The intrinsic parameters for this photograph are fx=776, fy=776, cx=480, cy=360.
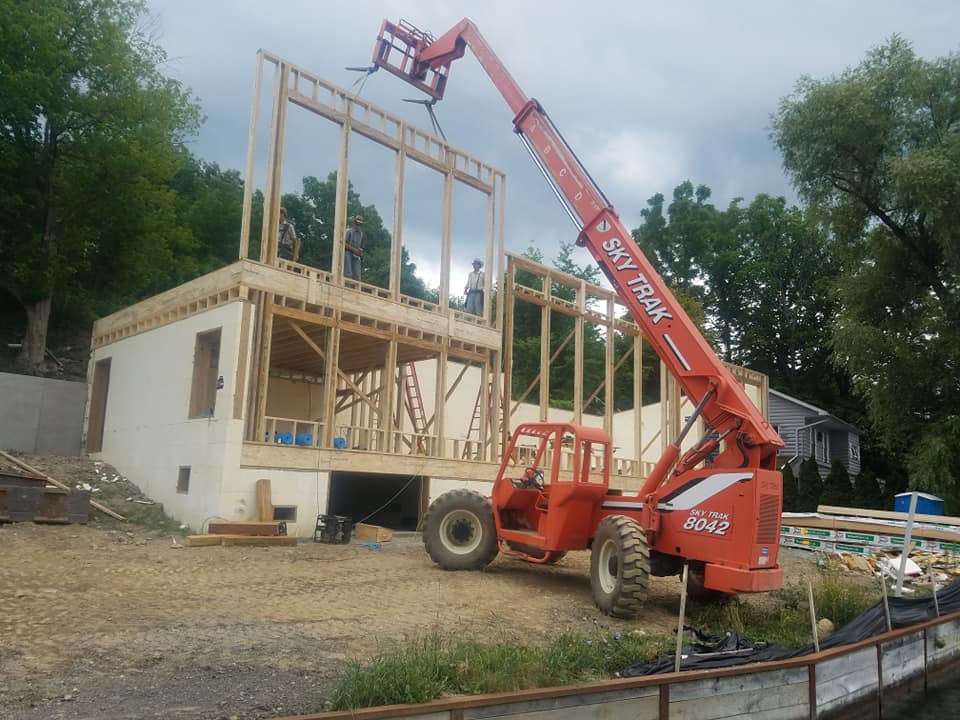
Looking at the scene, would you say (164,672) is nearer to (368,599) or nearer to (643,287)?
(368,599)

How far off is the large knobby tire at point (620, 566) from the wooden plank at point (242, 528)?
19.3ft

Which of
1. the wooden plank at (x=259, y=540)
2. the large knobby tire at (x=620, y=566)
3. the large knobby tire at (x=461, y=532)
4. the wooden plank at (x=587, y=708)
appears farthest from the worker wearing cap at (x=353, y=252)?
the wooden plank at (x=587, y=708)

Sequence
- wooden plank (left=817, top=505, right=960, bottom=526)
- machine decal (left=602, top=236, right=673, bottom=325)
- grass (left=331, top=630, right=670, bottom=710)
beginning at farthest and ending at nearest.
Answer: wooden plank (left=817, top=505, right=960, bottom=526)
machine decal (left=602, top=236, right=673, bottom=325)
grass (left=331, top=630, right=670, bottom=710)

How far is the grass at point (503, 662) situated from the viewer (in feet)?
16.2

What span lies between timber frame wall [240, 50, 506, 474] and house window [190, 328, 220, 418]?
1154 millimetres

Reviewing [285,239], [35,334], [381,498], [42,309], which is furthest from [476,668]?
[42,309]

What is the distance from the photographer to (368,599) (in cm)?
Answer: 876

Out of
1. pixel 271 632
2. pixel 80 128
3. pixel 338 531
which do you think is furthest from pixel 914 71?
pixel 80 128

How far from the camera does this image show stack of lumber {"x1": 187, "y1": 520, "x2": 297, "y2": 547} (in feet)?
38.7

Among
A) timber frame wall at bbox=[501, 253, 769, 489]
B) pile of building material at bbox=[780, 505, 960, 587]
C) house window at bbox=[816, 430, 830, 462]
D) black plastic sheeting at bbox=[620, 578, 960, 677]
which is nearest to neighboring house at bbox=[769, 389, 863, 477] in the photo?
house window at bbox=[816, 430, 830, 462]

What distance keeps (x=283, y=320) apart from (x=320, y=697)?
1053 cm

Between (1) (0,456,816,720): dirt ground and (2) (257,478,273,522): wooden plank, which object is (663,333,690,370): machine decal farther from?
(2) (257,478,273,522): wooden plank

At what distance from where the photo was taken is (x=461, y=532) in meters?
11.1

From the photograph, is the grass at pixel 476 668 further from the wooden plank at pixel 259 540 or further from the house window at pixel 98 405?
the house window at pixel 98 405
